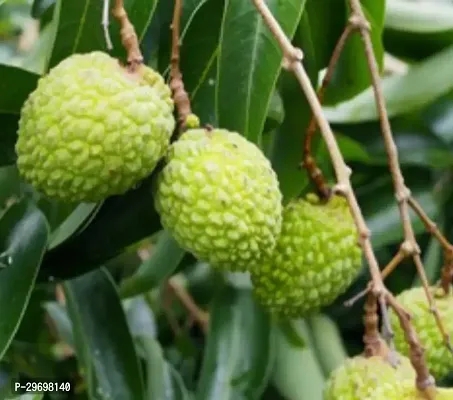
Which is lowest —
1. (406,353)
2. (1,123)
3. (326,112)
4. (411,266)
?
(411,266)

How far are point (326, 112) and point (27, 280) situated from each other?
0.48 meters

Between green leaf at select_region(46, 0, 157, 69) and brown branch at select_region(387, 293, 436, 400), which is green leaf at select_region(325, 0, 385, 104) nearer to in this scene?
green leaf at select_region(46, 0, 157, 69)

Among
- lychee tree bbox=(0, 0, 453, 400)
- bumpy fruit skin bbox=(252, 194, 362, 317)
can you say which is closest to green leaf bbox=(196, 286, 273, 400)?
lychee tree bbox=(0, 0, 453, 400)

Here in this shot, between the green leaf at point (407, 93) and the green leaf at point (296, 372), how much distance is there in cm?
27

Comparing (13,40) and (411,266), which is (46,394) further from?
(13,40)

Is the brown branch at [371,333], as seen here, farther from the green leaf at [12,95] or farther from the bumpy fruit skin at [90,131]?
the green leaf at [12,95]

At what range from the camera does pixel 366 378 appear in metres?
0.75

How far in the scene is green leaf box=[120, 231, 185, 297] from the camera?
1021mm

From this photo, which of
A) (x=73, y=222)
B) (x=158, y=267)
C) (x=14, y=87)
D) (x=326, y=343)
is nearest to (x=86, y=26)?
(x=14, y=87)

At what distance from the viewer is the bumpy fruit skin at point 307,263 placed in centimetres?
83

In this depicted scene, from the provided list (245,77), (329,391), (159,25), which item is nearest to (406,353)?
(329,391)

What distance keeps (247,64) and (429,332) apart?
29cm

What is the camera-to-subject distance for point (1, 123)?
2.92 feet

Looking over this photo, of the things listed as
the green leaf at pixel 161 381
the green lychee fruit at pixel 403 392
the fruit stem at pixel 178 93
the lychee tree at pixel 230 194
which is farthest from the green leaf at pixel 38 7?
the green lychee fruit at pixel 403 392
